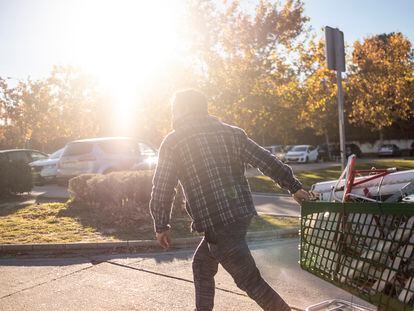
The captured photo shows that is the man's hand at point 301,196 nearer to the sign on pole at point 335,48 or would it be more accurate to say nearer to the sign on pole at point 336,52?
the sign on pole at point 336,52

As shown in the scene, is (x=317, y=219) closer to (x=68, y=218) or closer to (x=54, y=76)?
(x=68, y=218)

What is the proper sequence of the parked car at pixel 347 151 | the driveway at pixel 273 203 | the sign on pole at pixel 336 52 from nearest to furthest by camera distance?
the sign on pole at pixel 336 52
the driveway at pixel 273 203
the parked car at pixel 347 151

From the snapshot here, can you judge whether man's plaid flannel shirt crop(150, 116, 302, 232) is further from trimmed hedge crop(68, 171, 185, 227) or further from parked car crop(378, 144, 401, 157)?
parked car crop(378, 144, 401, 157)

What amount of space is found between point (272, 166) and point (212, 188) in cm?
47

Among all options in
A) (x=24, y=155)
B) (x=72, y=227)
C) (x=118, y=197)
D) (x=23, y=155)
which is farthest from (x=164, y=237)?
(x=24, y=155)

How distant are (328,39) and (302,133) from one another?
136ft

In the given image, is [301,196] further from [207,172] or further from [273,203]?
[273,203]

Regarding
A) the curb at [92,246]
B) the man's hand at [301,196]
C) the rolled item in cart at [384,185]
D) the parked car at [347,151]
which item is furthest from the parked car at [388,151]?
the man's hand at [301,196]

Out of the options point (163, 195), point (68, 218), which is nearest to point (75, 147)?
point (68, 218)

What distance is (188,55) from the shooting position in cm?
2227

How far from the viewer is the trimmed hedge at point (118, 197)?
352 inches

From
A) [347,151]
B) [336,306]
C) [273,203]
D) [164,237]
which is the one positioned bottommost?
[347,151]

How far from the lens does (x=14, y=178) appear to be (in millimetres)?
13773

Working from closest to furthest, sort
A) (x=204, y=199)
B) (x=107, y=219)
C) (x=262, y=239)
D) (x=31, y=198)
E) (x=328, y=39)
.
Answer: (x=204, y=199)
(x=262, y=239)
(x=328, y=39)
(x=107, y=219)
(x=31, y=198)
